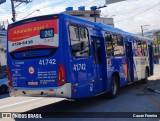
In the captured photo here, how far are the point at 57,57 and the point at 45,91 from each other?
1.18 meters

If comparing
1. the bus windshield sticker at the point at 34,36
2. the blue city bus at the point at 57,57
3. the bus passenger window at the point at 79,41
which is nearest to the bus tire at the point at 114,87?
the blue city bus at the point at 57,57

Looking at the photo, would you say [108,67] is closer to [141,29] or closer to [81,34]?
[81,34]

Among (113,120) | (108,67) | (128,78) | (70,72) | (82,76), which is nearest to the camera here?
(113,120)

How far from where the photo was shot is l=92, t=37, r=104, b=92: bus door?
39.7 ft

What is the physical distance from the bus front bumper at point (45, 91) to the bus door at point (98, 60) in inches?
90.5

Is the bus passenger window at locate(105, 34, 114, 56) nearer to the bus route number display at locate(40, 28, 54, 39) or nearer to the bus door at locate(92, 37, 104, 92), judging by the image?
the bus door at locate(92, 37, 104, 92)

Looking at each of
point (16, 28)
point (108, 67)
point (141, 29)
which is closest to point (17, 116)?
point (16, 28)

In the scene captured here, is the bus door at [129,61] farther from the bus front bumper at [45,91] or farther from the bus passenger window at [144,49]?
the bus front bumper at [45,91]

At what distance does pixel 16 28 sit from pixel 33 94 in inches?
97.9

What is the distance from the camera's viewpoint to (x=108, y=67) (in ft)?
43.1

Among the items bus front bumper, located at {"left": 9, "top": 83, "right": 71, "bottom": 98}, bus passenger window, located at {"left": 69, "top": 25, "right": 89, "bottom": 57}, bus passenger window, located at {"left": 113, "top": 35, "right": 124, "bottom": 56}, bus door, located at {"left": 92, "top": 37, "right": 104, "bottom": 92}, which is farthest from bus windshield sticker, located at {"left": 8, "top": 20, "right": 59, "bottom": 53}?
bus passenger window, located at {"left": 113, "top": 35, "right": 124, "bottom": 56}

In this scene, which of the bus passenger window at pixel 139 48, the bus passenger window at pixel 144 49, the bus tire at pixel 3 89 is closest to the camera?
the bus passenger window at pixel 139 48

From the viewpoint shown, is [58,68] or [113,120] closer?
[113,120]

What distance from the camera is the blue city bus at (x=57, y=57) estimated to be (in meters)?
10.1
